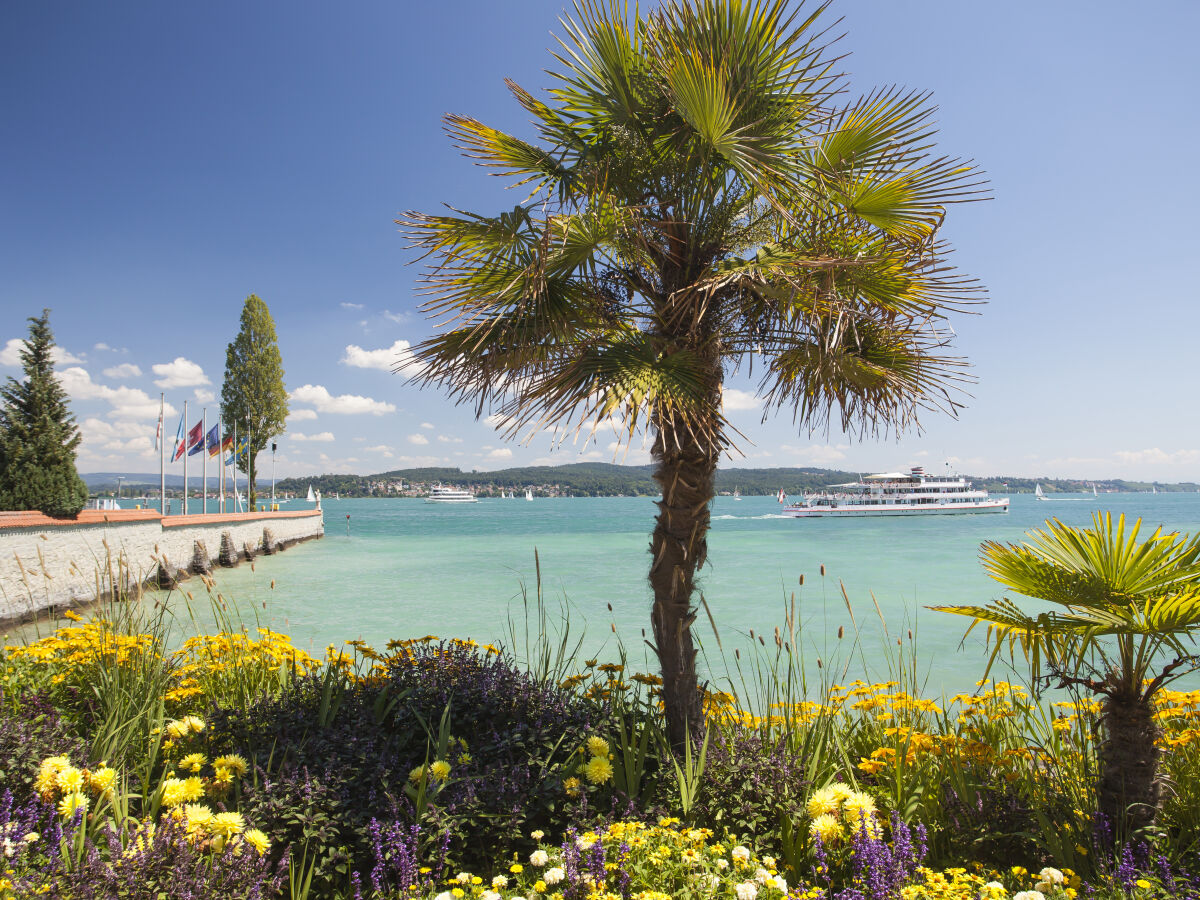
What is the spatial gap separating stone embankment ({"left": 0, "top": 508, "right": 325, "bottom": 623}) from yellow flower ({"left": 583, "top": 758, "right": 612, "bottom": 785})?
3.59 metres

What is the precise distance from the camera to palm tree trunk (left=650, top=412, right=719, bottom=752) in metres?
3.26

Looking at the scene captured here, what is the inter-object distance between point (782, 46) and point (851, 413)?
2118mm

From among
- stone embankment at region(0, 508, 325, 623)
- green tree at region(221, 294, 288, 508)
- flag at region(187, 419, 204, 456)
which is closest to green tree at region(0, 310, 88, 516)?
stone embankment at region(0, 508, 325, 623)

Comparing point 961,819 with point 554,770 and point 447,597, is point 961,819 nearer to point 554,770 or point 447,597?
point 554,770

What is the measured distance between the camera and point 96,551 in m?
14.6

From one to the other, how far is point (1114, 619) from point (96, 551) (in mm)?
18848

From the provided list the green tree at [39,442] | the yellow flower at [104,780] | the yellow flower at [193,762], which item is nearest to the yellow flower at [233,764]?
the yellow flower at [193,762]

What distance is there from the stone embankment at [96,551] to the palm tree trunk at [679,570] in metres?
3.78

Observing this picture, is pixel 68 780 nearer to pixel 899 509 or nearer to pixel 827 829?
pixel 827 829

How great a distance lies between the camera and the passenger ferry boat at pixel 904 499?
222 feet

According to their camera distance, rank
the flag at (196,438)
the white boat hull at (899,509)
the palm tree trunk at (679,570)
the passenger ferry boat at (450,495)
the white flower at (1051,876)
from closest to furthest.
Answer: the white flower at (1051,876)
the palm tree trunk at (679,570)
the flag at (196,438)
the white boat hull at (899,509)
the passenger ferry boat at (450,495)

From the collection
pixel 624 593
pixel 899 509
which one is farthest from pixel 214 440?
pixel 899 509

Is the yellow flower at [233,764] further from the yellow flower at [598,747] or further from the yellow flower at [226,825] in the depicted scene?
the yellow flower at [598,747]

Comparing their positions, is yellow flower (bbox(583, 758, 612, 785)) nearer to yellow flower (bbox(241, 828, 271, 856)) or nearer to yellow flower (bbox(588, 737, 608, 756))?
yellow flower (bbox(588, 737, 608, 756))
